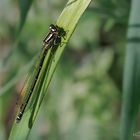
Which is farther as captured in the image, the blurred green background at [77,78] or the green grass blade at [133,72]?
the blurred green background at [77,78]

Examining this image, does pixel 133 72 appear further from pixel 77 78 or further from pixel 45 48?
pixel 77 78

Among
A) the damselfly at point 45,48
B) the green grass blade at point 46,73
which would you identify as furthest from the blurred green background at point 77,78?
the green grass blade at point 46,73

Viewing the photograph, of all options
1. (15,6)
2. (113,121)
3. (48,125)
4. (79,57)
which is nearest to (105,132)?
(113,121)

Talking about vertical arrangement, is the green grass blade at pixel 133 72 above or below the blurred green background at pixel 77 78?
below

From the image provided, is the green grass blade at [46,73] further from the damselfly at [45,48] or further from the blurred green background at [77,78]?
the blurred green background at [77,78]

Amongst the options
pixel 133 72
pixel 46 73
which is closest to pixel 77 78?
pixel 133 72

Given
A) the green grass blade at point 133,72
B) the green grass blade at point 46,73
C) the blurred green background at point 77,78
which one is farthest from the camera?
the blurred green background at point 77,78

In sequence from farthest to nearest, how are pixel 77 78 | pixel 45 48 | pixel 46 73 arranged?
pixel 77 78
pixel 45 48
pixel 46 73
